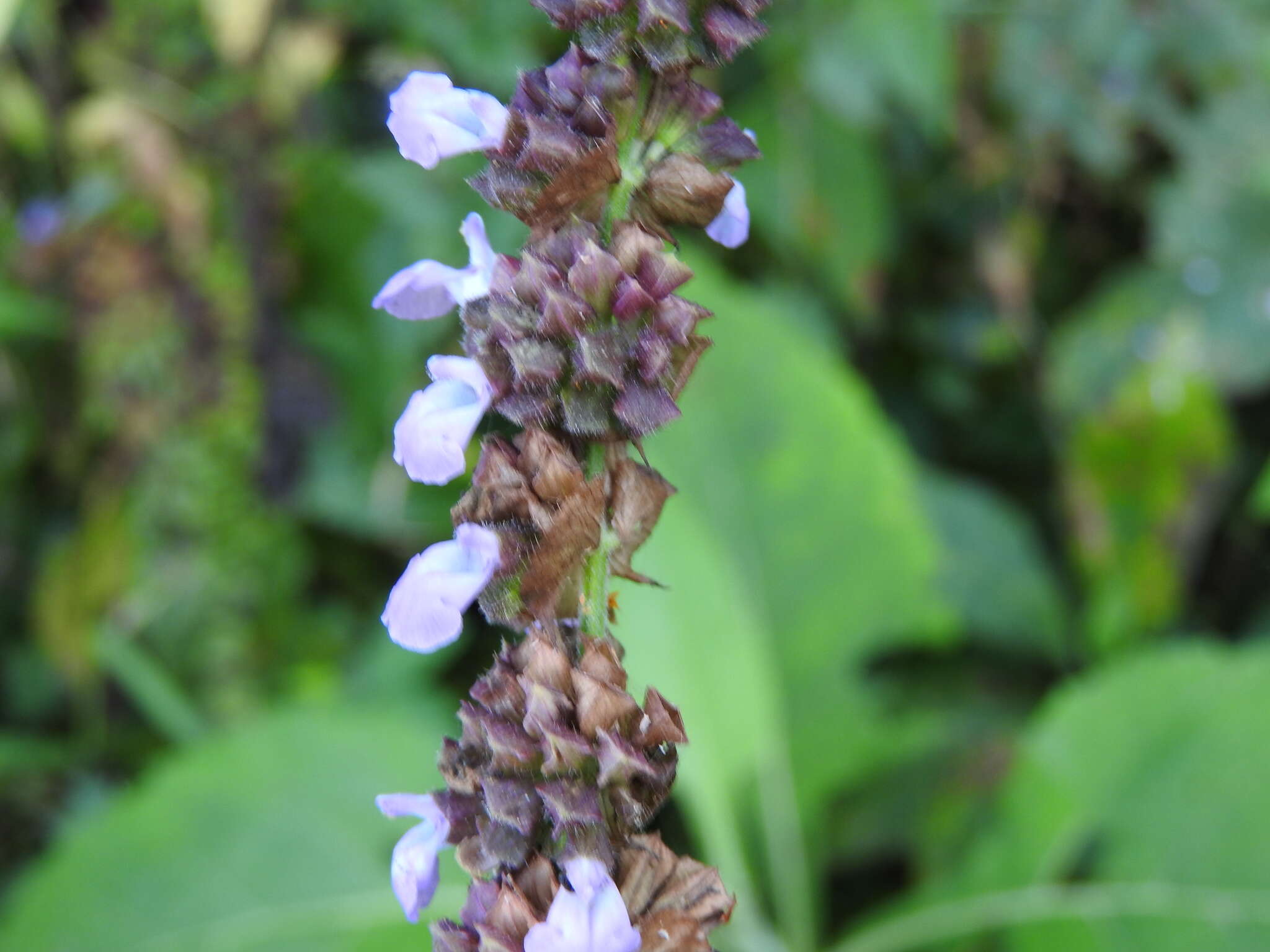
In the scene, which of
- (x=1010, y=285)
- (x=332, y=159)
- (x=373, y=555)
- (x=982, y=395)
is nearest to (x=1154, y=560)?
(x=982, y=395)

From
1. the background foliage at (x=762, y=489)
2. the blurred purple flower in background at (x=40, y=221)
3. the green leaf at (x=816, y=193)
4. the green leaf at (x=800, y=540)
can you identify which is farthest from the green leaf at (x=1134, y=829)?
the blurred purple flower in background at (x=40, y=221)

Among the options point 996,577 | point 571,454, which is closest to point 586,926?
point 571,454

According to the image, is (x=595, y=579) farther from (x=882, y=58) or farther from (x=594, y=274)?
(x=882, y=58)

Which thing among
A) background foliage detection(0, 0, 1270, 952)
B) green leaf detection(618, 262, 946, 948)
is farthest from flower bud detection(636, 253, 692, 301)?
green leaf detection(618, 262, 946, 948)

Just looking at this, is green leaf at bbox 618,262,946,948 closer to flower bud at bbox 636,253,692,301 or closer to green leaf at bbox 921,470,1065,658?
green leaf at bbox 921,470,1065,658

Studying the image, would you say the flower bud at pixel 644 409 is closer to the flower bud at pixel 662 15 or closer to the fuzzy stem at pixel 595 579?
the fuzzy stem at pixel 595 579

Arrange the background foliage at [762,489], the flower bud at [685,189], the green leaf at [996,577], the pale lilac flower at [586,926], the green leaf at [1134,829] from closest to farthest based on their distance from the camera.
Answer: the pale lilac flower at [586,926], the flower bud at [685,189], the green leaf at [1134,829], the background foliage at [762,489], the green leaf at [996,577]
